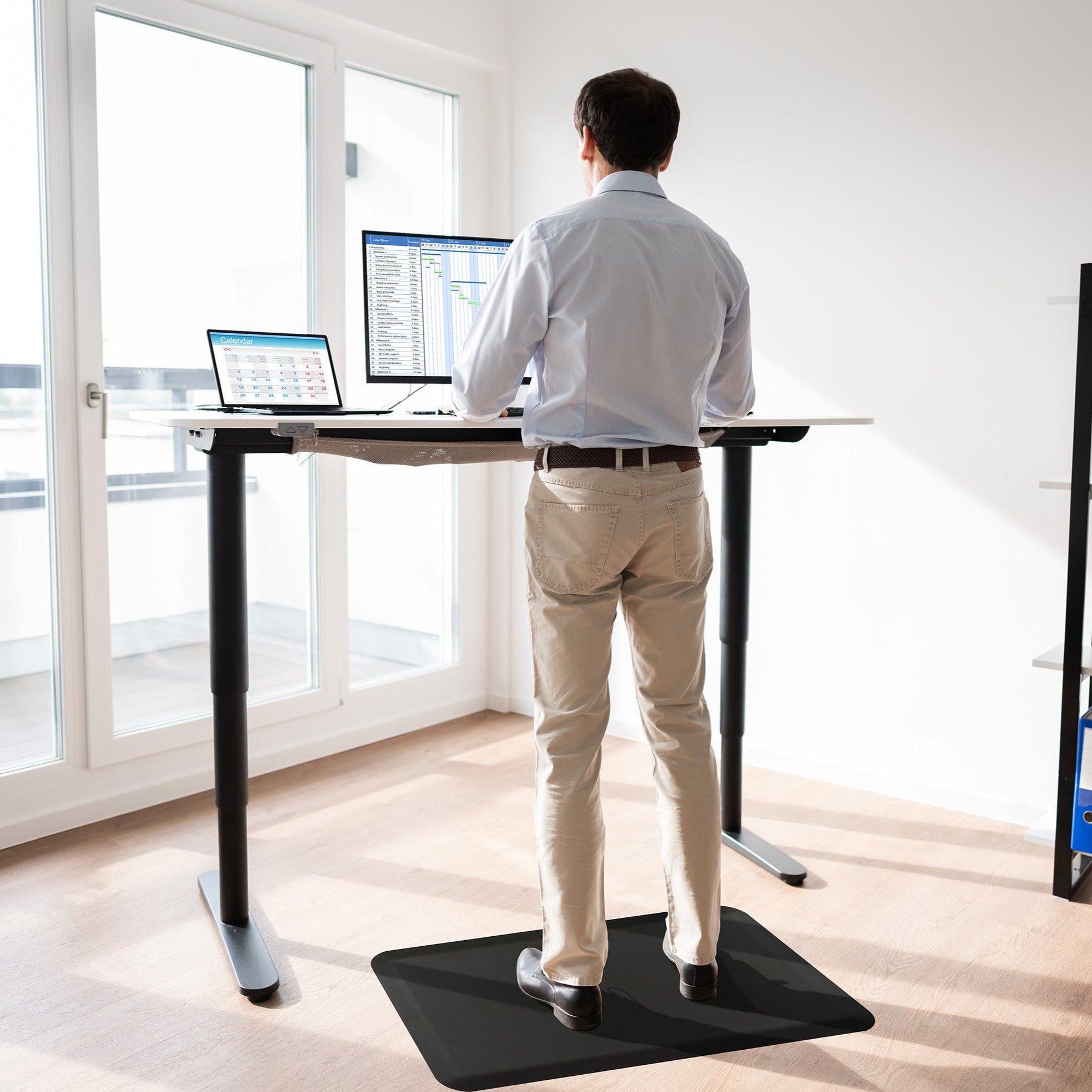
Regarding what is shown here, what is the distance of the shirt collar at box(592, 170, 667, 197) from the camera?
1.65 m

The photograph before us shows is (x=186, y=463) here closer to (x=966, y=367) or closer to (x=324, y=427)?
(x=324, y=427)

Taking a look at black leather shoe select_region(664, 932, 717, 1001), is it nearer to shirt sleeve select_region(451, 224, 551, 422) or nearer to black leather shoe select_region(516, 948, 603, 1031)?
black leather shoe select_region(516, 948, 603, 1031)

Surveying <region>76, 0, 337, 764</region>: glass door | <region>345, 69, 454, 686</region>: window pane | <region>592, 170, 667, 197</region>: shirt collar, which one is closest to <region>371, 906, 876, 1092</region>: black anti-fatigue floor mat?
<region>76, 0, 337, 764</region>: glass door

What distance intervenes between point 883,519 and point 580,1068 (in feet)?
5.74

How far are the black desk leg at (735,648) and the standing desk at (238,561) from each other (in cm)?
6

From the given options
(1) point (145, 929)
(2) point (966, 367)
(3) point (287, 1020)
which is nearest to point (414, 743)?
(1) point (145, 929)

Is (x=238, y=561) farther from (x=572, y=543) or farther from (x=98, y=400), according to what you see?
(x=98, y=400)

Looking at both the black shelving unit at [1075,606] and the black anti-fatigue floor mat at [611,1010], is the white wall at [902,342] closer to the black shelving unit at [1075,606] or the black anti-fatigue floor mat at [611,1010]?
the black shelving unit at [1075,606]

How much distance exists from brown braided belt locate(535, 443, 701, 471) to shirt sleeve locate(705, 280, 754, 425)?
199mm

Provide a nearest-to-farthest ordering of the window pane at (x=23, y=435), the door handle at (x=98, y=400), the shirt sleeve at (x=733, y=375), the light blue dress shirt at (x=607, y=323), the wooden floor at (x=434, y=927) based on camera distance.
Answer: the light blue dress shirt at (x=607, y=323) < the wooden floor at (x=434, y=927) < the shirt sleeve at (x=733, y=375) < the window pane at (x=23, y=435) < the door handle at (x=98, y=400)

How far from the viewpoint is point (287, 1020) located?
71.9 inches

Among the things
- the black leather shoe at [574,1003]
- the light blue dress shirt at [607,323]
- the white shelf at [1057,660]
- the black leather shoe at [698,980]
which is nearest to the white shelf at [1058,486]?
the white shelf at [1057,660]

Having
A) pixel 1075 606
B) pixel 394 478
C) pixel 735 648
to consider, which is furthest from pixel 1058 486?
pixel 394 478

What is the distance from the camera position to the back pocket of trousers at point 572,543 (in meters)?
1.67
